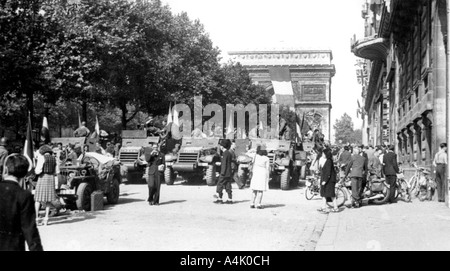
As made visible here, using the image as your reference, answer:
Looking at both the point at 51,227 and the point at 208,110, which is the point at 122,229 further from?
the point at 208,110

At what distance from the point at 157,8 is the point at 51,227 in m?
27.5

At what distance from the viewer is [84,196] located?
13359 mm

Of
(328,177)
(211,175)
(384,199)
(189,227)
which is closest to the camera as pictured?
(189,227)

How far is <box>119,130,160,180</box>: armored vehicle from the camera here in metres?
23.9

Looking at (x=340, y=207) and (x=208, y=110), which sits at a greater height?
(x=208, y=110)

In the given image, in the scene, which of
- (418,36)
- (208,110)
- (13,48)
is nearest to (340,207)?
(418,36)

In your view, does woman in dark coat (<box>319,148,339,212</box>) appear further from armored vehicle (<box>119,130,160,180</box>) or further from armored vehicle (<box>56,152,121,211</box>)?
armored vehicle (<box>119,130,160,180</box>)

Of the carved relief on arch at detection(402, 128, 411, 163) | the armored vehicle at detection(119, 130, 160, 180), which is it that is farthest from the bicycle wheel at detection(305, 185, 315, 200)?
the carved relief on arch at detection(402, 128, 411, 163)

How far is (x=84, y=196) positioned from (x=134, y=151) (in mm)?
11268

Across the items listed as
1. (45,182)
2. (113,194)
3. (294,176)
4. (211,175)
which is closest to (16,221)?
(45,182)

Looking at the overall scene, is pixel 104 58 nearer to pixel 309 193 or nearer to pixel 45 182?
pixel 309 193

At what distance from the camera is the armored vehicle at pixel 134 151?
2392cm

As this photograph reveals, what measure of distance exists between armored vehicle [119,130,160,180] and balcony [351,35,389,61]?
16.6m

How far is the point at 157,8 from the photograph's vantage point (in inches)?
1451
